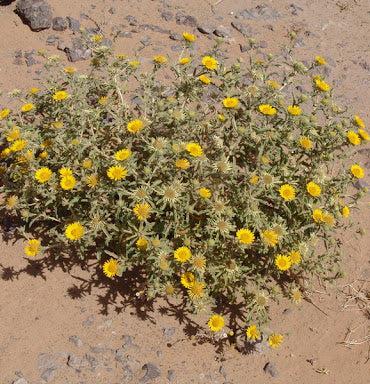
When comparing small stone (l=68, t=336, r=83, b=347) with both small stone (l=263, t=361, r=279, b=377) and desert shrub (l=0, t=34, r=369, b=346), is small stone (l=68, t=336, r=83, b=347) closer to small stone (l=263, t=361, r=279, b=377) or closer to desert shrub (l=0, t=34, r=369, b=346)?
desert shrub (l=0, t=34, r=369, b=346)

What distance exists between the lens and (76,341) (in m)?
3.48

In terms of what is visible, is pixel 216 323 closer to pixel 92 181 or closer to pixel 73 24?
pixel 92 181

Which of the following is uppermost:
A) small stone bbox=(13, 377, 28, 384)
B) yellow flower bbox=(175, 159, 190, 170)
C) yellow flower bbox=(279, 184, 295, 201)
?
yellow flower bbox=(279, 184, 295, 201)

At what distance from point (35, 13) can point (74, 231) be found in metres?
3.64

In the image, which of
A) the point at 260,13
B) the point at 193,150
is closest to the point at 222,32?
the point at 260,13

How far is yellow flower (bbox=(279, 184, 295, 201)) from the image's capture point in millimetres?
3412

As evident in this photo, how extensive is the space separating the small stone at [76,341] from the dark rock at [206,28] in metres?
4.35

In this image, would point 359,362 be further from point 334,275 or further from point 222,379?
point 222,379

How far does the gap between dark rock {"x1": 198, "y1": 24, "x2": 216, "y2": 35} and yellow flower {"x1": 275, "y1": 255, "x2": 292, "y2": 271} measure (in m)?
3.85

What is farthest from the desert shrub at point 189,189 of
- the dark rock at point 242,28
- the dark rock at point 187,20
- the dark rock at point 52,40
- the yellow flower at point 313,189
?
the dark rock at point 242,28

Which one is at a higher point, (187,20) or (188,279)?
(187,20)

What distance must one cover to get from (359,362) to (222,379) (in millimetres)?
1110

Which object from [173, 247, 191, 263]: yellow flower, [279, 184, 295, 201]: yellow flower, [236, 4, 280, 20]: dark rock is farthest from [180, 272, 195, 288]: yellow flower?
[236, 4, 280, 20]: dark rock

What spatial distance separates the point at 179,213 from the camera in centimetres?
343
